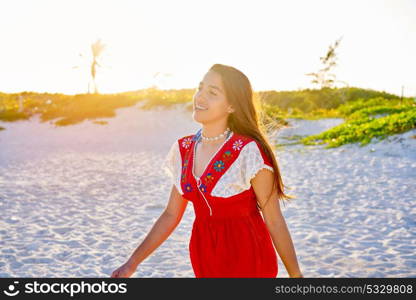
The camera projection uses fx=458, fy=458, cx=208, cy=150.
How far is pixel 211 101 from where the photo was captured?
81.0 inches

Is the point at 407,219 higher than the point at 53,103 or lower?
lower

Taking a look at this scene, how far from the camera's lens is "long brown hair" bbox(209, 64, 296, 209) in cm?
205

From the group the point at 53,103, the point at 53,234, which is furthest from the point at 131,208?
the point at 53,103

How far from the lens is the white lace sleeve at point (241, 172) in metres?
1.98

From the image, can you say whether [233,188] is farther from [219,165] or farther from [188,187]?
[188,187]

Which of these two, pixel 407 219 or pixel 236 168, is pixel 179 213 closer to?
pixel 236 168

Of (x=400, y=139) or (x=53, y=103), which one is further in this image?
(x=53, y=103)

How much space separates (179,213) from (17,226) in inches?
199

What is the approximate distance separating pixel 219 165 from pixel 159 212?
5582 millimetres

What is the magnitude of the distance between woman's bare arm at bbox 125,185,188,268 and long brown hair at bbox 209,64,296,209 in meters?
0.43

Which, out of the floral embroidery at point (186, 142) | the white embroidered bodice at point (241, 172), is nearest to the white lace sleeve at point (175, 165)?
the floral embroidery at point (186, 142)

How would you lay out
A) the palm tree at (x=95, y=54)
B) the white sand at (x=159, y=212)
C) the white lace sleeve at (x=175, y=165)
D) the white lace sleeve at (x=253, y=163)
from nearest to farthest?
1. the white lace sleeve at (x=253, y=163)
2. the white lace sleeve at (x=175, y=165)
3. the white sand at (x=159, y=212)
4. the palm tree at (x=95, y=54)

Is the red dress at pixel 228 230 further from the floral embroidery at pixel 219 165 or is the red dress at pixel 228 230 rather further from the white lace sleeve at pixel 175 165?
the white lace sleeve at pixel 175 165

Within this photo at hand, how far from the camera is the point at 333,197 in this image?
8250 mm
